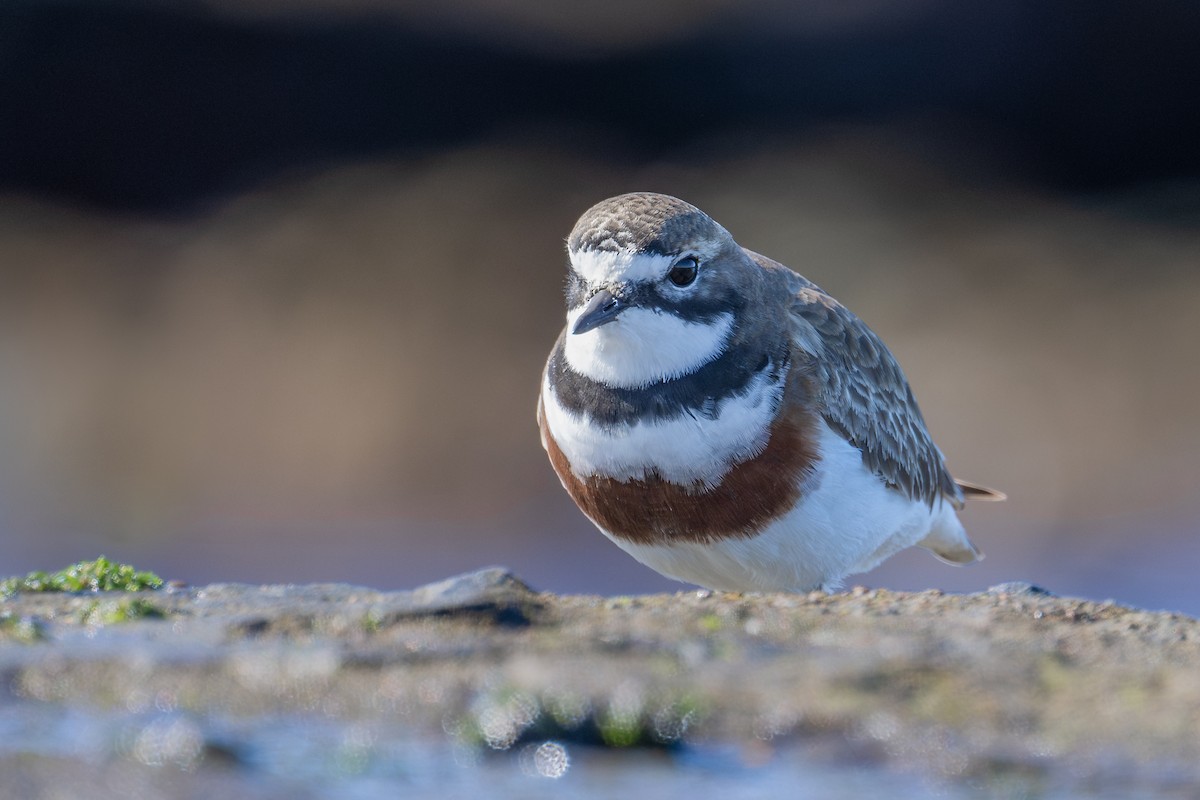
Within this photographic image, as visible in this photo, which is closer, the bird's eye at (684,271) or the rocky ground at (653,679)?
the rocky ground at (653,679)

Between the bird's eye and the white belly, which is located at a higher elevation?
the bird's eye

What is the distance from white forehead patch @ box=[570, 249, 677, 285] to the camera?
542 cm

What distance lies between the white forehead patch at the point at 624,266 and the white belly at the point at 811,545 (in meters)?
0.92

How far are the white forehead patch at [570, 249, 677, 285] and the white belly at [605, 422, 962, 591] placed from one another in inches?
36.2

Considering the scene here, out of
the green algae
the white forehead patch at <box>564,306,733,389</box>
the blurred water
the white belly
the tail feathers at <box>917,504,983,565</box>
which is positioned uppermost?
the tail feathers at <box>917,504,983,565</box>

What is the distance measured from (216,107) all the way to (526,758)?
1686 centimetres

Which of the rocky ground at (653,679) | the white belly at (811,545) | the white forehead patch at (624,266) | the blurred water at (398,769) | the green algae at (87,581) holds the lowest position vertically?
the blurred water at (398,769)

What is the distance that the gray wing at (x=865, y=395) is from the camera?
5919 mm

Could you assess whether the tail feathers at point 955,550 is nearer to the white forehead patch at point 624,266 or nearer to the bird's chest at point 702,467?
the bird's chest at point 702,467

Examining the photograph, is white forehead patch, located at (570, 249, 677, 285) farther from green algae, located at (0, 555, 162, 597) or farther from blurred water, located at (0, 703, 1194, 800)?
blurred water, located at (0, 703, 1194, 800)

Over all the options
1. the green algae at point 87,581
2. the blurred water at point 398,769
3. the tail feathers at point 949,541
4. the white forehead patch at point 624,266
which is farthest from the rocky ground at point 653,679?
the tail feathers at point 949,541

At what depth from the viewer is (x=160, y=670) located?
3336mm

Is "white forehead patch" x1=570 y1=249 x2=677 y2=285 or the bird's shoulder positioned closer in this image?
"white forehead patch" x1=570 y1=249 x2=677 y2=285

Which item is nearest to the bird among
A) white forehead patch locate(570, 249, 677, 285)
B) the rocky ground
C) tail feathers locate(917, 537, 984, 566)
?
white forehead patch locate(570, 249, 677, 285)
